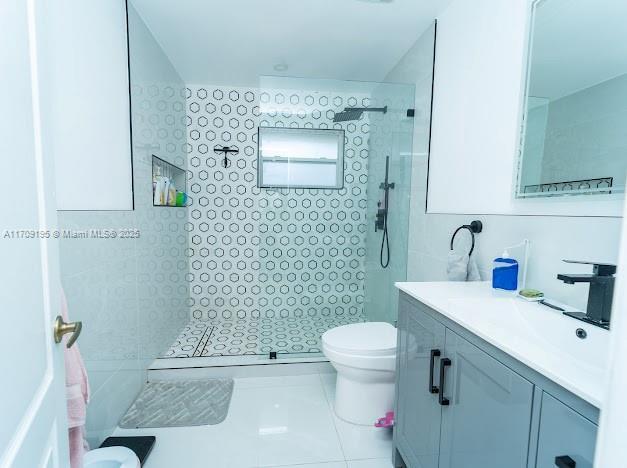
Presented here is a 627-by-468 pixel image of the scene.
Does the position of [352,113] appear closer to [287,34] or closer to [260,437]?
[287,34]

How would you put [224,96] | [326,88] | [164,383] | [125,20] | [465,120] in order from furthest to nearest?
[224,96]
[326,88]
[164,383]
[125,20]
[465,120]

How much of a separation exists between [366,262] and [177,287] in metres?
1.66

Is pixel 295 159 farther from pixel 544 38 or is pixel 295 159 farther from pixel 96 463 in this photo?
pixel 96 463

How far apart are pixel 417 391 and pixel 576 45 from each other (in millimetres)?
1400

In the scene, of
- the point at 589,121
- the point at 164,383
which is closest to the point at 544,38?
the point at 589,121

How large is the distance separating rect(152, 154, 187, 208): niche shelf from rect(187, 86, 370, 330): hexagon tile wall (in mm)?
180

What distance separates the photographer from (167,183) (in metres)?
2.48

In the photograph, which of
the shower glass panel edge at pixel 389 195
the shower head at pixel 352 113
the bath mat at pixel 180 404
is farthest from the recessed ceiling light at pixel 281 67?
the bath mat at pixel 180 404

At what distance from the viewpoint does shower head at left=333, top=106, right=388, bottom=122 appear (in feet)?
8.22

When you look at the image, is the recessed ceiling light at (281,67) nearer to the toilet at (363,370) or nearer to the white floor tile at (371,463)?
the toilet at (363,370)

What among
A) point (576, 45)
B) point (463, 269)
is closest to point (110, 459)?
point (463, 269)

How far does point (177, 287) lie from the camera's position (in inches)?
109

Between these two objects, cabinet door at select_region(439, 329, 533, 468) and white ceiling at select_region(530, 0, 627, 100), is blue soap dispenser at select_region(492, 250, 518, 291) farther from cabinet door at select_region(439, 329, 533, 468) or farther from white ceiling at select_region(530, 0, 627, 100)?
white ceiling at select_region(530, 0, 627, 100)

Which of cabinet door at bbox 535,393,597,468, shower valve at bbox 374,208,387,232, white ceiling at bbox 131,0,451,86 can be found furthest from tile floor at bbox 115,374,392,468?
white ceiling at bbox 131,0,451,86
